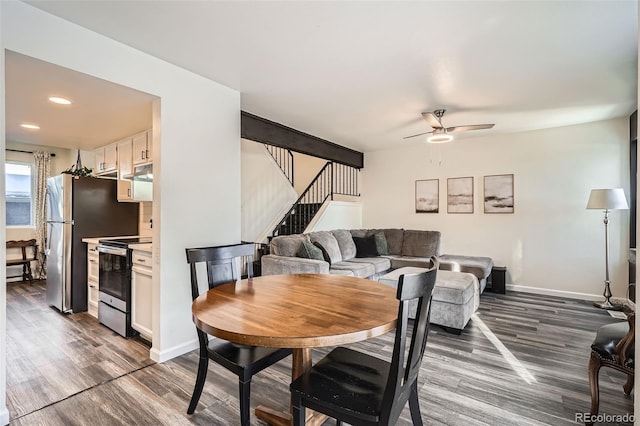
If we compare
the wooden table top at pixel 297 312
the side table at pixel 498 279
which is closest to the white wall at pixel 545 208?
the side table at pixel 498 279

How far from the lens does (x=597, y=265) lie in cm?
438

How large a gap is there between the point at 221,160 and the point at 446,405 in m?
2.82

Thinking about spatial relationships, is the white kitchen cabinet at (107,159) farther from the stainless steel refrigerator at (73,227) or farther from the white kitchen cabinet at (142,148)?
the white kitchen cabinet at (142,148)

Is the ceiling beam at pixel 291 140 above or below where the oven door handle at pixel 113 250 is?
above

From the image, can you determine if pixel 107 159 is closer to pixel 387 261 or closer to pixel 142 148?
pixel 142 148

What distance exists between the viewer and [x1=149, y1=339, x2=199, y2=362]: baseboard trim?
2586 mm

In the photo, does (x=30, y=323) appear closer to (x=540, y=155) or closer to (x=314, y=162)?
(x=314, y=162)

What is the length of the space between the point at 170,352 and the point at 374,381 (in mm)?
2076

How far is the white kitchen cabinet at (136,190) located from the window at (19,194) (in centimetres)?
338

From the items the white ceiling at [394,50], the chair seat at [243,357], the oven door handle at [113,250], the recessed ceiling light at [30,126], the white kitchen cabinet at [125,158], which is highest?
the white ceiling at [394,50]

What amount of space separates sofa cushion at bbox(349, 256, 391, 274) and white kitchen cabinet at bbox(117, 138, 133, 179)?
3.44m

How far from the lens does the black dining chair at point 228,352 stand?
156cm

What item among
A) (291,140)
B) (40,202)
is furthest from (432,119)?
(40,202)

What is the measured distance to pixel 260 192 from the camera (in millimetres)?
6289
